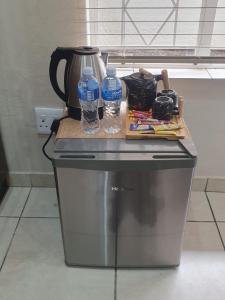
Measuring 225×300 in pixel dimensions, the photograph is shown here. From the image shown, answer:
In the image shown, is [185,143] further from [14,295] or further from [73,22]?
[14,295]

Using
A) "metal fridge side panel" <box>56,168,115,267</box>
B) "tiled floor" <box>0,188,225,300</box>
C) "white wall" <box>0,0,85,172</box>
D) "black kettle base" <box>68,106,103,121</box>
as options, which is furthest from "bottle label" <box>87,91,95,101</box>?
"tiled floor" <box>0,188,225,300</box>

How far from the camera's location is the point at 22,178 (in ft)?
5.52

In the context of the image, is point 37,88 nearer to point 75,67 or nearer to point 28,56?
point 28,56

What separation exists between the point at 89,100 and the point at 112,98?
81mm

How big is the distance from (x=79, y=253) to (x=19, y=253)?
0.93 feet

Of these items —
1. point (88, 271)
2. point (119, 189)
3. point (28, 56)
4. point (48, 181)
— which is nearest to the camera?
point (119, 189)

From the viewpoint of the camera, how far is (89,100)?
1098 mm

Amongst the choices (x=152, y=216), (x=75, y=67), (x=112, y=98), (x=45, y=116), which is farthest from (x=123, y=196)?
(x=45, y=116)

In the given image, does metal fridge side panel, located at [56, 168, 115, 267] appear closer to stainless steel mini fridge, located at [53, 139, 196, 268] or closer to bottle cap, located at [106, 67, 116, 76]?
stainless steel mini fridge, located at [53, 139, 196, 268]

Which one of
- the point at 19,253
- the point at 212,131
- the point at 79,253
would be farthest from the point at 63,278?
the point at 212,131

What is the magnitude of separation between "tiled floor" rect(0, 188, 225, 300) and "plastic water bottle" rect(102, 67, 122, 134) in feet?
1.85

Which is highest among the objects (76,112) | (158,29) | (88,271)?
(158,29)

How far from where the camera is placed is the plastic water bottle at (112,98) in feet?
3.63

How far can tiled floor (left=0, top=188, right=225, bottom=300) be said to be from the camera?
1187mm
